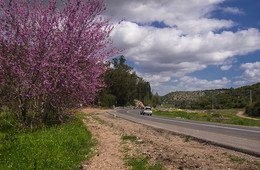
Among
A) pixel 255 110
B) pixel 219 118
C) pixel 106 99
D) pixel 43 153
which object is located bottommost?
pixel 219 118

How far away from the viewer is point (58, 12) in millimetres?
9562

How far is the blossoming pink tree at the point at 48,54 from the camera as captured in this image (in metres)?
8.54

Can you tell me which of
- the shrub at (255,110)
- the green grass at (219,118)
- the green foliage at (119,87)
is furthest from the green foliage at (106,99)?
the shrub at (255,110)

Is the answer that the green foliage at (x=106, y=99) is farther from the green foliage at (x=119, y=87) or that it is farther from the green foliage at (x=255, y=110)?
the green foliage at (x=255, y=110)

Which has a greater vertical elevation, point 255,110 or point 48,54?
point 48,54

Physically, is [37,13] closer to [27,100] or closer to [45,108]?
[27,100]

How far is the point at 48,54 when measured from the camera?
28.7ft

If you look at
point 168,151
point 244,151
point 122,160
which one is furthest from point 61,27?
point 244,151

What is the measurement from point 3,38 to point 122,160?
7.11 metres

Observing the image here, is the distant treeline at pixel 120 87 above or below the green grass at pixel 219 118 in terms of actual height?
above

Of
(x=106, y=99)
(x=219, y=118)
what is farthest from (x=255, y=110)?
(x=106, y=99)

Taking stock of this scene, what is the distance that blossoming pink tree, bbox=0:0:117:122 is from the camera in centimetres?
854

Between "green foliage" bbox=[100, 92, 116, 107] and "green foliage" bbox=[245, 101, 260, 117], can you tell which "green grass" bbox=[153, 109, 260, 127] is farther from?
"green foliage" bbox=[100, 92, 116, 107]

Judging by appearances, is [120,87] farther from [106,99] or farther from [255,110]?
[255,110]
